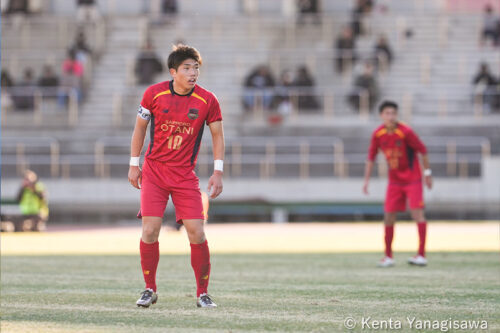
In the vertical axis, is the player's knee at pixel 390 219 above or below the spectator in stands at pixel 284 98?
below

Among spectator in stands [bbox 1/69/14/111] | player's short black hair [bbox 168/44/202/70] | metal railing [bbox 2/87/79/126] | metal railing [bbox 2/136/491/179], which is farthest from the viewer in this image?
spectator in stands [bbox 1/69/14/111]

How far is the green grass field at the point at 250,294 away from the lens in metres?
7.78

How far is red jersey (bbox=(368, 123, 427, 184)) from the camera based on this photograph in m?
14.5

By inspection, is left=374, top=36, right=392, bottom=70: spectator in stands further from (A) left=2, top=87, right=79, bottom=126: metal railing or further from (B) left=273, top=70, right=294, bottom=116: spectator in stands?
(A) left=2, top=87, right=79, bottom=126: metal railing

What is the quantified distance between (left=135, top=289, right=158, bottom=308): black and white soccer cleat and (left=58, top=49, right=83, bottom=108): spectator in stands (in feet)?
83.3

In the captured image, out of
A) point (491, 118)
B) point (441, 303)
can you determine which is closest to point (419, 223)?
point (441, 303)

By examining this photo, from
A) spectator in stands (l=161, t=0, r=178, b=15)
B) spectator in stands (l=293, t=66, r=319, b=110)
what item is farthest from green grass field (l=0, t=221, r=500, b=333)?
spectator in stands (l=161, t=0, r=178, b=15)

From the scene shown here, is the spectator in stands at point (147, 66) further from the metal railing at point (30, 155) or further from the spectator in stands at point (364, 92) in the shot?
the spectator in stands at point (364, 92)

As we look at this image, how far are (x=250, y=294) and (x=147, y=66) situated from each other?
82.3ft

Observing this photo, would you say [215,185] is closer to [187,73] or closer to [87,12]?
[187,73]

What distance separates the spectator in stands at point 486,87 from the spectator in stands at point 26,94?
14.1 metres

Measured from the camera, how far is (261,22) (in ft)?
125

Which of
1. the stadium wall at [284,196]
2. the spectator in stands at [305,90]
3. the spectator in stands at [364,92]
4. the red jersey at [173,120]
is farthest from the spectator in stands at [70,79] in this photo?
the red jersey at [173,120]

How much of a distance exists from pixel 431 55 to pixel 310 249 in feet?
62.5
